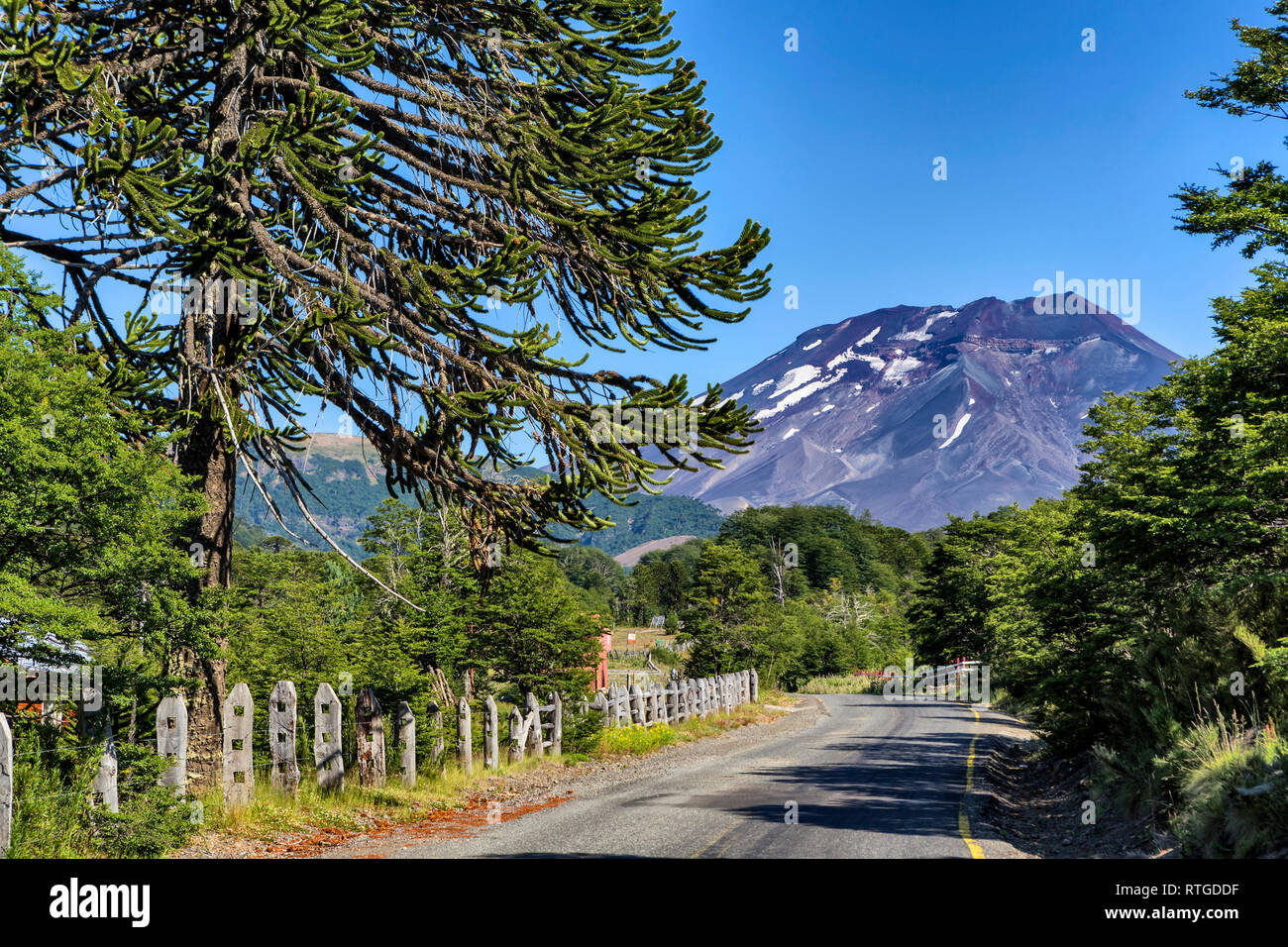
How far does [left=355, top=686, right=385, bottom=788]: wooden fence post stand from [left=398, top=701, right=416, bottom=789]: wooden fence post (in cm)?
46

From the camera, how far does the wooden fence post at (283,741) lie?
1106 cm

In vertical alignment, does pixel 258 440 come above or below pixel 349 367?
below

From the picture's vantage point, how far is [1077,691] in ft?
53.3

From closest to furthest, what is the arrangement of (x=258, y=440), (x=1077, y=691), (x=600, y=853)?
(x=600, y=853) → (x=258, y=440) → (x=1077, y=691)

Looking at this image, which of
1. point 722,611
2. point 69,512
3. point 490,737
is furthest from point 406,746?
point 722,611

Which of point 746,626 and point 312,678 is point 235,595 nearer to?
point 312,678

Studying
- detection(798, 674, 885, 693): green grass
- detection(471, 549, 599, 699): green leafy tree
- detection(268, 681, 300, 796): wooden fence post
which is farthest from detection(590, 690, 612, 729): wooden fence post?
detection(798, 674, 885, 693): green grass

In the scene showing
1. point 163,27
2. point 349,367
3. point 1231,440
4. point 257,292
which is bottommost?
point 1231,440

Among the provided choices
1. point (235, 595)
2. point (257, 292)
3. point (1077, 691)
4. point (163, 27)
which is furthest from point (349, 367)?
point (1077, 691)

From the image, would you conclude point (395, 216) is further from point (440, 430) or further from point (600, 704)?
point (600, 704)

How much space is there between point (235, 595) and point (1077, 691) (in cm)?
1385

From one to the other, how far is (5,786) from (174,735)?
224 centimetres

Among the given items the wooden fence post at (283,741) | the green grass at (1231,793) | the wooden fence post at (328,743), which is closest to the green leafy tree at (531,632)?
the wooden fence post at (328,743)

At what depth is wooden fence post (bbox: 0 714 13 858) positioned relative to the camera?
282 inches
